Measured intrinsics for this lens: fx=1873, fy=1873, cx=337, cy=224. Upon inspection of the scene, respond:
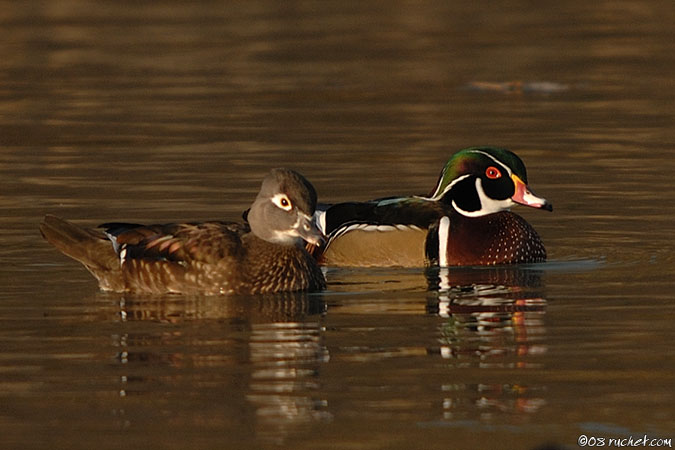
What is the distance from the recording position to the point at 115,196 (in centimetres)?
1664

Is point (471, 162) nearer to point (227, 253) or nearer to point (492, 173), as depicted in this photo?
point (492, 173)

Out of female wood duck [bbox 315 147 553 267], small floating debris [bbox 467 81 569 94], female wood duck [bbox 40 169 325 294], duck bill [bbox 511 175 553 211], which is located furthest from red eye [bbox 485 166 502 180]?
small floating debris [bbox 467 81 569 94]

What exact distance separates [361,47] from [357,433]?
2076 cm

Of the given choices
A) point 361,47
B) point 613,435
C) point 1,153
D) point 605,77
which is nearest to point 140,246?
point 613,435

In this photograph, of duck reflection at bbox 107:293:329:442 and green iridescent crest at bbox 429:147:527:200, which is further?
green iridescent crest at bbox 429:147:527:200

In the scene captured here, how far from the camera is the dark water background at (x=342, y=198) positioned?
9.03 m

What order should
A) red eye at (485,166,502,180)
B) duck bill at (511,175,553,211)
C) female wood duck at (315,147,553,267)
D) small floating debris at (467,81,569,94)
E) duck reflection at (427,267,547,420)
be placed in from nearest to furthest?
duck reflection at (427,267,547,420)
female wood duck at (315,147,553,267)
duck bill at (511,175,553,211)
red eye at (485,166,502,180)
small floating debris at (467,81,569,94)

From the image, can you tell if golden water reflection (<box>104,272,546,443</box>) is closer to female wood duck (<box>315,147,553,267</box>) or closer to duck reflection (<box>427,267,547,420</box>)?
duck reflection (<box>427,267,547,420</box>)

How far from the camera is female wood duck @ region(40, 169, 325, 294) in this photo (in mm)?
12398

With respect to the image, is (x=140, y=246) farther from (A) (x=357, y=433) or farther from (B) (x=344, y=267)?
(A) (x=357, y=433)

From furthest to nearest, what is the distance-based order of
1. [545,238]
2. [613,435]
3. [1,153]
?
[1,153]
[545,238]
[613,435]

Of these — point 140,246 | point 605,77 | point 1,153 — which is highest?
point 605,77

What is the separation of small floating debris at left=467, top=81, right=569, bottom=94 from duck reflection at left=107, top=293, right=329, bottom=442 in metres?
12.3

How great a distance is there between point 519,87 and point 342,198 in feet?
27.6
